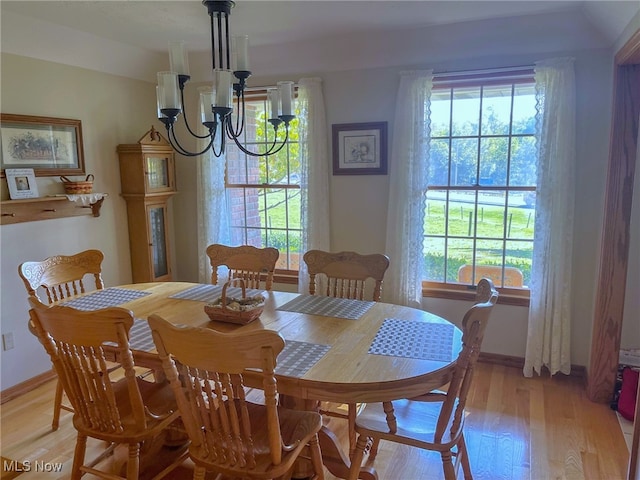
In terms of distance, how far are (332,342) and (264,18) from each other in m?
2.15

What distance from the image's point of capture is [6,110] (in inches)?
111

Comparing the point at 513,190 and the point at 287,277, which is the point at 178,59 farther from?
the point at 513,190

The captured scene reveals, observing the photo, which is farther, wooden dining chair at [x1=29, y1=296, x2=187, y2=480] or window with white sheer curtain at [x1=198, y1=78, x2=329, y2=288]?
window with white sheer curtain at [x1=198, y1=78, x2=329, y2=288]

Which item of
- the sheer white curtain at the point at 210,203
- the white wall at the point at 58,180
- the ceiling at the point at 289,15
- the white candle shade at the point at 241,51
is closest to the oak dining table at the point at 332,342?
the white wall at the point at 58,180

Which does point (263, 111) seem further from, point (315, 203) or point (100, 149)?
point (100, 149)

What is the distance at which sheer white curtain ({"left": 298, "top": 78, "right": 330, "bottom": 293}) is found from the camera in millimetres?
3531

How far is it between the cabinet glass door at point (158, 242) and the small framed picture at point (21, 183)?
3.18 feet

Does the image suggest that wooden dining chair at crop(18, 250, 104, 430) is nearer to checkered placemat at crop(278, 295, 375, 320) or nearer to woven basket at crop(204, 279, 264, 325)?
woven basket at crop(204, 279, 264, 325)

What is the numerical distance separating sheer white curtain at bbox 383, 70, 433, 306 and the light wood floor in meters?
0.88

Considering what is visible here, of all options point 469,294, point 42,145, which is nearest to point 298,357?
point 469,294

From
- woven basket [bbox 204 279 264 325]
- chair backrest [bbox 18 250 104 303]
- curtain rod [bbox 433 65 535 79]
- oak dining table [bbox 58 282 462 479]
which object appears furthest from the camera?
curtain rod [bbox 433 65 535 79]

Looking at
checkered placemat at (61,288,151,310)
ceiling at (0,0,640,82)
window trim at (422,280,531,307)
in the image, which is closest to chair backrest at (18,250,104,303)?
checkered placemat at (61,288,151,310)

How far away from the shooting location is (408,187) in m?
3.30

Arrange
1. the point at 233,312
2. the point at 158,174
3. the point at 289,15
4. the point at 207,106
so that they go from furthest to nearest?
the point at 158,174, the point at 289,15, the point at 207,106, the point at 233,312
